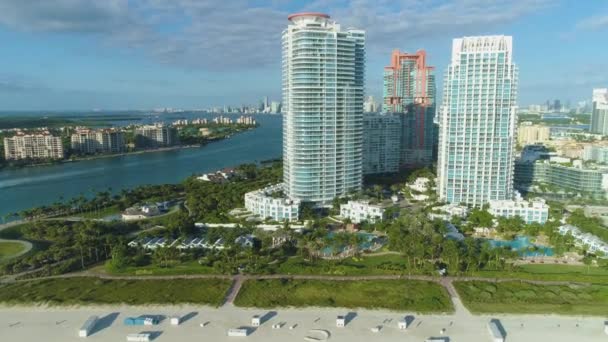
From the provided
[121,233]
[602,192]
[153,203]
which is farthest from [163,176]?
[602,192]

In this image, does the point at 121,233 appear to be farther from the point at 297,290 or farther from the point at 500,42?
the point at 500,42

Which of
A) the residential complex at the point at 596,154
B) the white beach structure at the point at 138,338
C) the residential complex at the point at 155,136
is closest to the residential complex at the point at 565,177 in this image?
the residential complex at the point at 596,154

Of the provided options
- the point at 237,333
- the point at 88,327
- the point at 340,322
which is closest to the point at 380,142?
the point at 340,322

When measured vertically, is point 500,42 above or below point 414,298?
above

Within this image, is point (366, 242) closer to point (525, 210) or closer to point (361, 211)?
point (361, 211)

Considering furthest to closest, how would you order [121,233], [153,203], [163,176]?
[163,176], [153,203], [121,233]

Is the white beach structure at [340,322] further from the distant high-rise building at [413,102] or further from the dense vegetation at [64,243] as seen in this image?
the distant high-rise building at [413,102]
